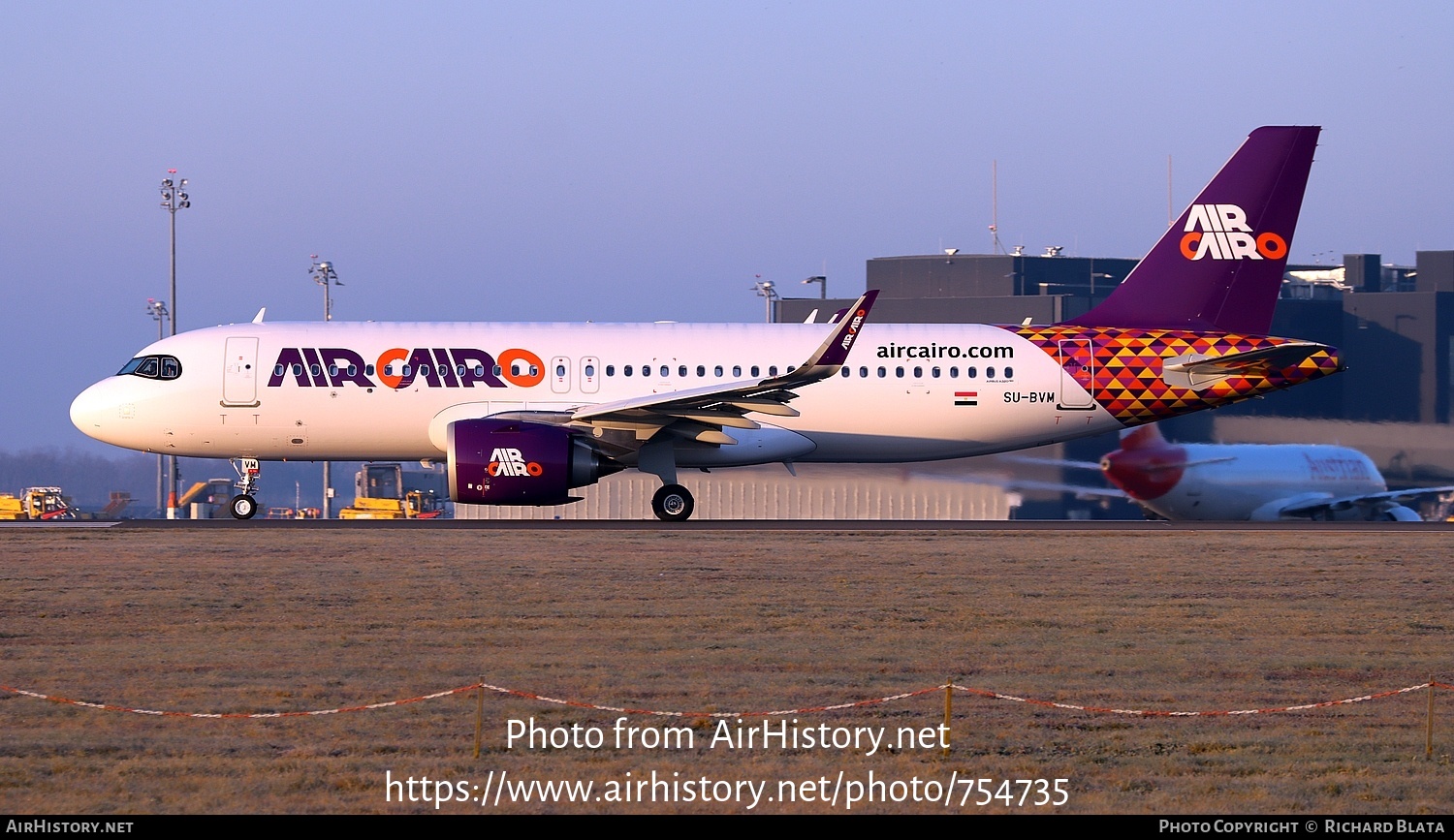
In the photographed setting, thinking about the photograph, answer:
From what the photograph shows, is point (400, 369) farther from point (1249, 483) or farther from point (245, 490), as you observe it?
point (1249, 483)

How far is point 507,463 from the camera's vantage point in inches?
1032

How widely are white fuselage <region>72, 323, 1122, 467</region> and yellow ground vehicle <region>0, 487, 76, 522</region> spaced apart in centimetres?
1027

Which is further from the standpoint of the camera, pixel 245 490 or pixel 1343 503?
pixel 1343 503

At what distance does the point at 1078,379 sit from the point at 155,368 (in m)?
16.9

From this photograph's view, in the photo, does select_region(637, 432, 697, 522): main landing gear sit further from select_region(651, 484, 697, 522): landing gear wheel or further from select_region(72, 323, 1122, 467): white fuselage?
select_region(72, 323, 1122, 467): white fuselage

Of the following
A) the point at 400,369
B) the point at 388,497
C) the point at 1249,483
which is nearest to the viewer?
the point at 400,369

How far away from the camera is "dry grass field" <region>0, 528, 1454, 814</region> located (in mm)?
9836

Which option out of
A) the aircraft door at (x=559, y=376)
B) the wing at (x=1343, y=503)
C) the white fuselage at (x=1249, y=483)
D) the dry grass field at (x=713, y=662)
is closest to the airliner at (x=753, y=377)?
the aircraft door at (x=559, y=376)

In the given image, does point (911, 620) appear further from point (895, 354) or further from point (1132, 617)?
point (895, 354)

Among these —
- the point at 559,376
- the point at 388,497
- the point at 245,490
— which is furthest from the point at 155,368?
the point at 388,497

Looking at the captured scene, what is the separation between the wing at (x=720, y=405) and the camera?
25.9 m

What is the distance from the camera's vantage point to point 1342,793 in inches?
383

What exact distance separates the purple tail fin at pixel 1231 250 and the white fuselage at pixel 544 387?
8.14 feet

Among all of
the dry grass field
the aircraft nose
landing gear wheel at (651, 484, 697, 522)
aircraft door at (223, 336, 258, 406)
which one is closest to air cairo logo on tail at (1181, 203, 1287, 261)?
the dry grass field
